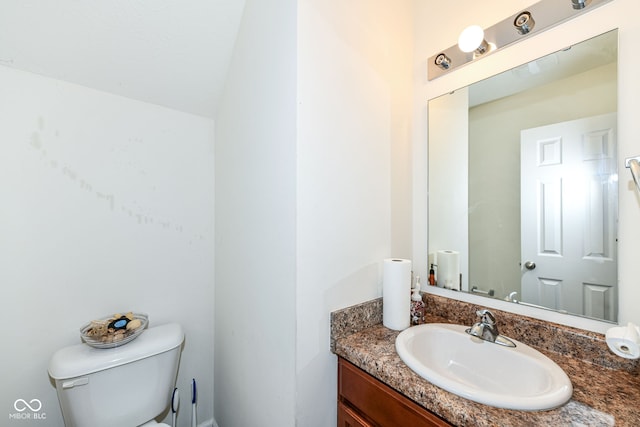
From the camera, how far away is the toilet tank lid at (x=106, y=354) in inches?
37.7

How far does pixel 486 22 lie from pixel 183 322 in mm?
2044

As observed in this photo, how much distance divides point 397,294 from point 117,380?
119cm

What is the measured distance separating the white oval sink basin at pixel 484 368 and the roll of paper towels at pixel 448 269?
0.20m

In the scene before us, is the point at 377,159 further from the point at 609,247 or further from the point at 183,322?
the point at 183,322

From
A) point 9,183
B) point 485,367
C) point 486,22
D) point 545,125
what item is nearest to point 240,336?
point 485,367

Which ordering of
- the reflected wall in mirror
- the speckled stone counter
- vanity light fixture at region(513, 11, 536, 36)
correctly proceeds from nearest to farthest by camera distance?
the speckled stone counter
the reflected wall in mirror
vanity light fixture at region(513, 11, 536, 36)

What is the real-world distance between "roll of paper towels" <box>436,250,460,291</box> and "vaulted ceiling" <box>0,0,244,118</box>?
144cm

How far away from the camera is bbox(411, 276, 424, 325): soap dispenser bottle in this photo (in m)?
1.10

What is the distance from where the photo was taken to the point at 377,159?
1.10 m

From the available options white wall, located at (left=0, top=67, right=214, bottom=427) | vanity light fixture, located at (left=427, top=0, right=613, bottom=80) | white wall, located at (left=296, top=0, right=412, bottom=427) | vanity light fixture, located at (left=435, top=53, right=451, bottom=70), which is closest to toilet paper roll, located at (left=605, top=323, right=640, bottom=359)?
white wall, located at (left=296, top=0, right=412, bottom=427)

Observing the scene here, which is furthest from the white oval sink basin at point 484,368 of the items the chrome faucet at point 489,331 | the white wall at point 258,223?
the white wall at point 258,223

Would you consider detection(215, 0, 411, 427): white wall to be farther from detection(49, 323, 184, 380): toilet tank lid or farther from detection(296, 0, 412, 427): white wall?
detection(49, 323, 184, 380): toilet tank lid

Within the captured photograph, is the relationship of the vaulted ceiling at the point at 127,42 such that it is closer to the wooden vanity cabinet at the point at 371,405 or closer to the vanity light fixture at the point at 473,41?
the vanity light fixture at the point at 473,41

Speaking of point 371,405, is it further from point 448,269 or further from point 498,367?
point 448,269
